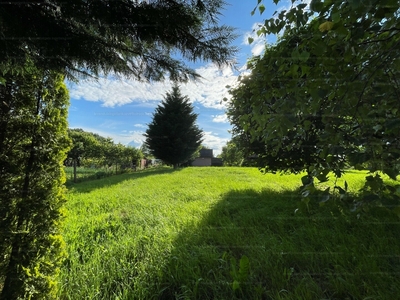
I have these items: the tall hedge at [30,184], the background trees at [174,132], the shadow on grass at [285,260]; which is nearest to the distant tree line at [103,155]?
the background trees at [174,132]

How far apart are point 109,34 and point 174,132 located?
38.6ft

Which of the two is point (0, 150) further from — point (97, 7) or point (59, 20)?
point (97, 7)

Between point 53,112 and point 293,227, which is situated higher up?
point 53,112

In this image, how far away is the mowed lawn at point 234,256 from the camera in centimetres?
137

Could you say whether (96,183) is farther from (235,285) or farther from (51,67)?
(235,285)

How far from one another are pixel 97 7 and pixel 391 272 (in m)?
2.49

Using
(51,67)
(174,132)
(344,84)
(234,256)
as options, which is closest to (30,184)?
(51,67)

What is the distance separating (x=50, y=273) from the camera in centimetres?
139

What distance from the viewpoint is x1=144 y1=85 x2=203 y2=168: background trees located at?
504 inches

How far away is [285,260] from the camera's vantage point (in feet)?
5.37

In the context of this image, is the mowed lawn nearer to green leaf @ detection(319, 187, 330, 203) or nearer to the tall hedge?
green leaf @ detection(319, 187, 330, 203)

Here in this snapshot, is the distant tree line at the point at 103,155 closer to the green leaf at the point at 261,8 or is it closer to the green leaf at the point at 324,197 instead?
the green leaf at the point at 261,8

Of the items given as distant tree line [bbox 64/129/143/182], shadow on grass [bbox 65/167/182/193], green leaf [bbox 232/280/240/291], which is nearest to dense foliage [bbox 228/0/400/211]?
green leaf [bbox 232/280/240/291]

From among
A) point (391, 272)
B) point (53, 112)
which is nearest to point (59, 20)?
point (53, 112)
